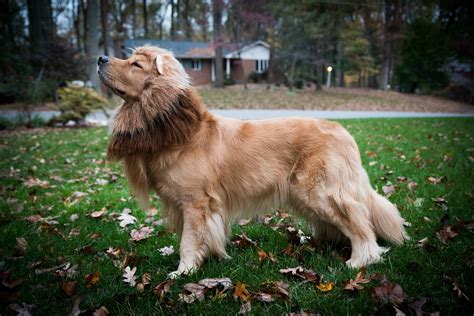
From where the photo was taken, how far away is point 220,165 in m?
3.60

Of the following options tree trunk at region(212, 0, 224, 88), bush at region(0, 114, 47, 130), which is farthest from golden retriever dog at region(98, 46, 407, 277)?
tree trunk at region(212, 0, 224, 88)

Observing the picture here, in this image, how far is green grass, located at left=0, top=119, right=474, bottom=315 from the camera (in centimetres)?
272

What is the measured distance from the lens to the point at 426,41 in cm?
3681

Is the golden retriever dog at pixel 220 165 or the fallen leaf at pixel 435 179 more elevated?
the golden retriever dog at pixel 220 165

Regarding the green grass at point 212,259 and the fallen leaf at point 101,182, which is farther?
the fallen leaf at point 101,182

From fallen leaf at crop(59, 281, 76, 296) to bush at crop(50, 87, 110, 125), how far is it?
13522 millimetres

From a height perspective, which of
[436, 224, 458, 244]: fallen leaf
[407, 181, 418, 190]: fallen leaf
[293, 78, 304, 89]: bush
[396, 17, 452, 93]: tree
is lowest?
[436, 224, 458, 244]: fallen leaf

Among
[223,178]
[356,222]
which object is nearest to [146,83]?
[223,178]

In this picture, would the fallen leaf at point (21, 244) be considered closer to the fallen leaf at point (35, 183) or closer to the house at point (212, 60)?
the fallen leaf at point (35, 183)

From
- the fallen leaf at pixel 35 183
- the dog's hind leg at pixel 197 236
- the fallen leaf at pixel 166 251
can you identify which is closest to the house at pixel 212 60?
the fallen leaf at pixel 35 183

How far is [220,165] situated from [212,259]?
962 millimetres

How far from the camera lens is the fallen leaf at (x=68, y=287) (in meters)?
2.95

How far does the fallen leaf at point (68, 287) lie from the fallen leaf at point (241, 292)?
1352 millimetres

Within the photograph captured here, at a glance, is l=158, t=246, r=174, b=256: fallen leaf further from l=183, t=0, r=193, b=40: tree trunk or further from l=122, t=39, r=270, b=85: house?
l=183, t=0, r=193, b=40: tree trunk
